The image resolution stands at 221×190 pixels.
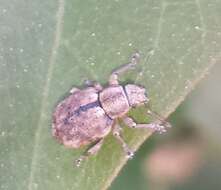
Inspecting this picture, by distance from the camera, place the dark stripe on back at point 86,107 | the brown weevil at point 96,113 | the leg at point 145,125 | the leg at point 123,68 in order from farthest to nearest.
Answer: the dark stripe on back at point 86,107
the brown weevil at point 96,113
the leg at point 145,125
the leg at point 123,68

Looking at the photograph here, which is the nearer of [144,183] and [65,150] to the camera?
[65,150]

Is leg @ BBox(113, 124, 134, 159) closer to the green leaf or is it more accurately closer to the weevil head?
the green leaf

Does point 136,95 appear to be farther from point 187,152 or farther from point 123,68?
point 187,152

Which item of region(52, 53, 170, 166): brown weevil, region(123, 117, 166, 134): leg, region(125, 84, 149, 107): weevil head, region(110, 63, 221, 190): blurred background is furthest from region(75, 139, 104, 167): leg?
region(110, 63, 221, 190): blurred background

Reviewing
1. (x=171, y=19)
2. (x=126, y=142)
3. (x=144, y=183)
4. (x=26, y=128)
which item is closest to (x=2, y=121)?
(x=26, y=128)

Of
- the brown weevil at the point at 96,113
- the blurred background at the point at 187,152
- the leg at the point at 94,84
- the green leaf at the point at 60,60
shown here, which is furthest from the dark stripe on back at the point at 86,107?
the blurred background at the point at 187,152

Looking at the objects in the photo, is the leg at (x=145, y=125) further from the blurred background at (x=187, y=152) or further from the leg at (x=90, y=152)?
the blurred background at (x=187, y=152)

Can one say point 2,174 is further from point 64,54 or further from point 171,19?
point 171,19
